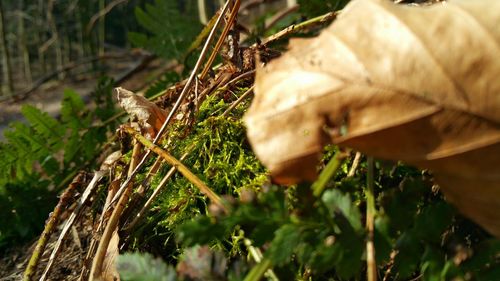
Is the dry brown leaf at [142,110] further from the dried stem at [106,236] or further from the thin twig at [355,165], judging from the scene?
the thin twig at [355,165]

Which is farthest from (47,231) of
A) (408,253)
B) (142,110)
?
(408,253)

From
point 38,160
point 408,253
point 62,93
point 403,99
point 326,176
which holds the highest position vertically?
point 403,99

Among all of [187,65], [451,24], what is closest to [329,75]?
[451,24]

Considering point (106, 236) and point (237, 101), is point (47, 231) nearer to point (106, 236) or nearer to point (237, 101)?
point (106, 236)

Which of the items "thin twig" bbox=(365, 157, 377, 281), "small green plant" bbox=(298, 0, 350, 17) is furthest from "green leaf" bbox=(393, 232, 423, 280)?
"small green plant" bbox=(298, 0, 350, 17)

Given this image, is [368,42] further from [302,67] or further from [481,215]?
[481,215]

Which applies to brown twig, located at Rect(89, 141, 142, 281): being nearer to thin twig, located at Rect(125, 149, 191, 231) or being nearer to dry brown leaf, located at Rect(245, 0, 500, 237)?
thin twig, located at Rect(125, 149, 191, 231)
